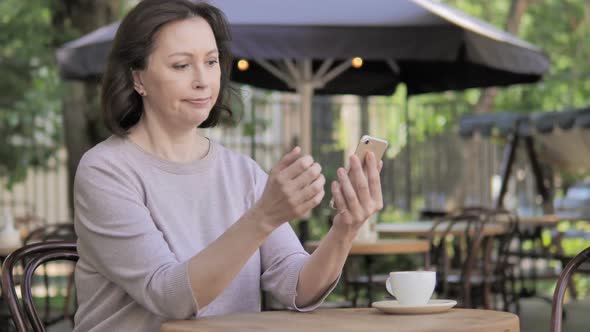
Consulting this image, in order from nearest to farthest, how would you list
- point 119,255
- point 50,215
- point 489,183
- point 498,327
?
point 498,327 → point 119,255 → point 489,183 → point 50,215

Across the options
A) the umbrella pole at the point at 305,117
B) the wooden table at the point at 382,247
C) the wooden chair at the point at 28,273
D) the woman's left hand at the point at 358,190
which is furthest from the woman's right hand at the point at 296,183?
the umbrella pole at the point at 305,117

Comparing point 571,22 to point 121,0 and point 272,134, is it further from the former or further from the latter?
→ point 121,0

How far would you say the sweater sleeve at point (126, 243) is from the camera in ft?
8.01

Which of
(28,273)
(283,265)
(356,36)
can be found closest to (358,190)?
(283,265)

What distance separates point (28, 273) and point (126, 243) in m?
0.66

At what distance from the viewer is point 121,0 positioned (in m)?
11.4

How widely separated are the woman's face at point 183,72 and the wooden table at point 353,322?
529 millimetres

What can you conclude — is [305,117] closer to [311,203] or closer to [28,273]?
[28,273]

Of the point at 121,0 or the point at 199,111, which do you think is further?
the point at 121,0

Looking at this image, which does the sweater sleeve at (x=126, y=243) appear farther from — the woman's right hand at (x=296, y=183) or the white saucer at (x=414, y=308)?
the white saucer at (x=414, y=308)

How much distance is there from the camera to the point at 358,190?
2.38 m

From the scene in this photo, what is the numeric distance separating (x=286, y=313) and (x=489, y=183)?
1445 cm

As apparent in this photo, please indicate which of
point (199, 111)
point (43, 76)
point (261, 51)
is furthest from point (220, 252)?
point (43, 76)

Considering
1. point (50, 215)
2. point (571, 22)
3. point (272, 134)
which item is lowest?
point (50, 215)
